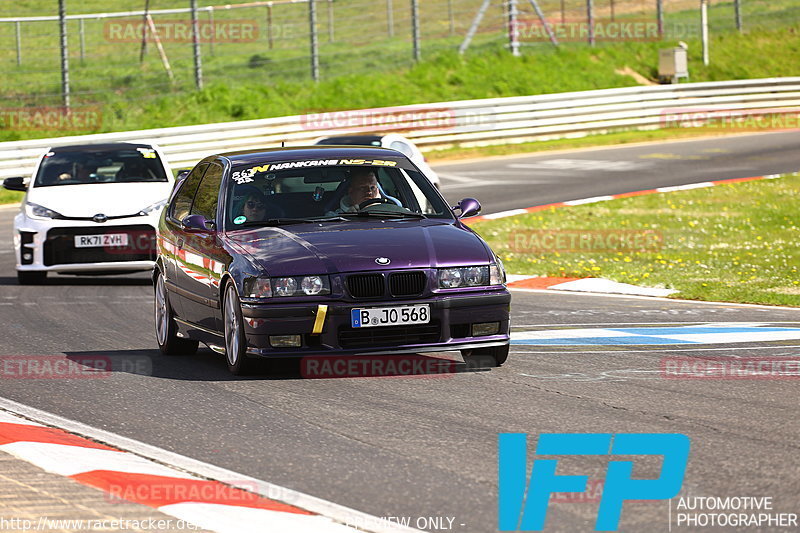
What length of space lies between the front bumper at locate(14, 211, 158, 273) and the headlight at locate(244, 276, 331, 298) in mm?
6906

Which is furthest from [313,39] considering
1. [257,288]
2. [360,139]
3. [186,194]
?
[257,288]

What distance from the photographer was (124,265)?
50.1 feet

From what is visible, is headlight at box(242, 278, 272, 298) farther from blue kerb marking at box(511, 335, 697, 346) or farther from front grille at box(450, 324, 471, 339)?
blue kerb marking at box(511, 335, 697, 346)

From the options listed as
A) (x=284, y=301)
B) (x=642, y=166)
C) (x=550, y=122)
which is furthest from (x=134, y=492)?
(x=550, y=122)

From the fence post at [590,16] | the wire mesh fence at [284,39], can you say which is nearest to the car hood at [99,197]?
the wire mesh fence at [284,39]

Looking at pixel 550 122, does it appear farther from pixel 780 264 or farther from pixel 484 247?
pixel 484 247

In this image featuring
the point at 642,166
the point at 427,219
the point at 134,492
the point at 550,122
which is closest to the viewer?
the point at 134,492

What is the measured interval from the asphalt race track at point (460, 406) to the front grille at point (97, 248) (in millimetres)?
1779

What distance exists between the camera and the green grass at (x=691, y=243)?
48.1 ft

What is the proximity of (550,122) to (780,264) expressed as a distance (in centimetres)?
1788

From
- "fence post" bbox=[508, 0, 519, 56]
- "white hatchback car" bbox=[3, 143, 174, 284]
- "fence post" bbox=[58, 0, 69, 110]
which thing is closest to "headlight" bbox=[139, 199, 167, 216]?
"white hatchback car" bbox=[3, 143, 174, 284]

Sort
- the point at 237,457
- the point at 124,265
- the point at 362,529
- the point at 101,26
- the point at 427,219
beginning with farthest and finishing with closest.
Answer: the point at 101,26, the point at 124,265, the point at 427,219, the point at 237,457, the point at 362,529

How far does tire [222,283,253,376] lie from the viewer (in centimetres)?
887

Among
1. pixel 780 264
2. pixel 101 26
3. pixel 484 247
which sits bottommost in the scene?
pixel 780 264
